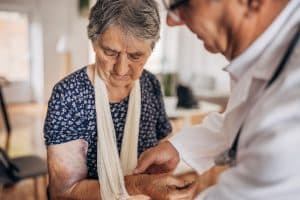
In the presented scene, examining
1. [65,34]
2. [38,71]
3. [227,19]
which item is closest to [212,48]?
[227,19]

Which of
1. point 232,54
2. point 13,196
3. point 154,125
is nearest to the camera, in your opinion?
point 232,54

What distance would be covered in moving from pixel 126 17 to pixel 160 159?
0.36 metres

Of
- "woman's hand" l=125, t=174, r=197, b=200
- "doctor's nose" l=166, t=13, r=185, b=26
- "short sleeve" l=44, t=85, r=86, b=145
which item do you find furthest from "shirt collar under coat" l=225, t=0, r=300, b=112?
"short sleeve" l=44, t=85, r=86, b=145

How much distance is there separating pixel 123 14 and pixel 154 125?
36 centimetres

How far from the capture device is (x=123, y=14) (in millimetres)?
707

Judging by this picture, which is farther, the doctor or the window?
the window

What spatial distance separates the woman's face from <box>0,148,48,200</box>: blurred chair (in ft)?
4.57

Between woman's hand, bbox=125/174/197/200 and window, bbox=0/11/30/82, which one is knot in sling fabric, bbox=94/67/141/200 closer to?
woman's hand, bbox=125/174/197/200

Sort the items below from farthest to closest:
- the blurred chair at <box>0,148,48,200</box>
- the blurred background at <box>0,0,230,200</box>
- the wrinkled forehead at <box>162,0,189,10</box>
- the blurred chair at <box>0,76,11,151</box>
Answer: the blurred chair at <box>0,76,11,151</box>, the blurred background at <box>0,0,230,200</box>, the blurred chair at <box>0,148,48,200</box>, the wrinkled forehead at <box>162,0,189,10</box>

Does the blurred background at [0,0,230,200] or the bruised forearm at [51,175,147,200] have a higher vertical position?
the bruised forearm at [51,175,147,200]

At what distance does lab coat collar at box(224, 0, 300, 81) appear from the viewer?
45 centimetres

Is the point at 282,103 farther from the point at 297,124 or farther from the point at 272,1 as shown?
the point at 272,1

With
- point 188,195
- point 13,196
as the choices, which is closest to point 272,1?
point 188,195

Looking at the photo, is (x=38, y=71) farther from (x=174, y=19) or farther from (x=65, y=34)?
(x=174, y=19)
